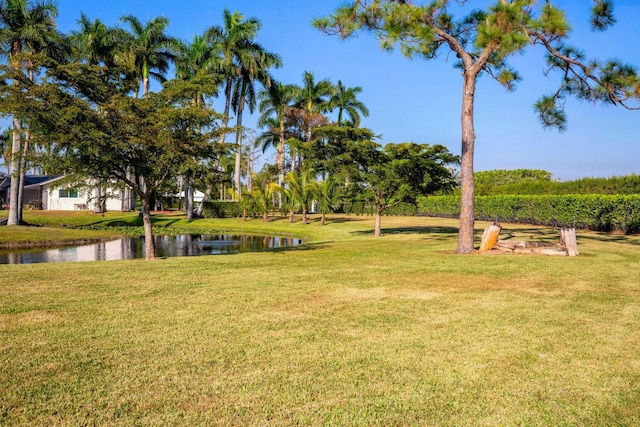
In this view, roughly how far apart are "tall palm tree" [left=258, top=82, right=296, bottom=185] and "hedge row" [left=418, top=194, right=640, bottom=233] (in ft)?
62.6

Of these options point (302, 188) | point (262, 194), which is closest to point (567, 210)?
point (302, 188)

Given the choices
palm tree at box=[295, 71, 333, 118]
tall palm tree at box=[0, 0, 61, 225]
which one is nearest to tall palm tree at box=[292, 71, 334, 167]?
palm tree at box=[295, 71, 333, 118]

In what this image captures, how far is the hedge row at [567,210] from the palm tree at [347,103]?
717 inches

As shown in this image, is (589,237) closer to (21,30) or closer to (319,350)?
(319,350)

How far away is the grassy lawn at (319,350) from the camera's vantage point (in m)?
3.60

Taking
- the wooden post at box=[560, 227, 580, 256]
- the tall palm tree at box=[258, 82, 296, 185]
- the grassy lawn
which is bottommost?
the grassy lawn

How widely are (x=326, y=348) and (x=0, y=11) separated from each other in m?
34.8

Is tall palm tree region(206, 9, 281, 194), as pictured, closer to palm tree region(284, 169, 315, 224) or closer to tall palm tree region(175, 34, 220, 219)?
tall palm tree region(175, 34, 220, 219)

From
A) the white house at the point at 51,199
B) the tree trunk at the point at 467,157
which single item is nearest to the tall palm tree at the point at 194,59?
the white house at the point at 51,199

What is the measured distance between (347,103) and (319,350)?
50058mm

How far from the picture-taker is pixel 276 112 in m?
51.0

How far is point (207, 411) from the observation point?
3.54m

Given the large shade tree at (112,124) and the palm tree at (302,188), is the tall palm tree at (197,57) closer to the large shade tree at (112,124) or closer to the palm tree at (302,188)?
the palm tree at (302,188)

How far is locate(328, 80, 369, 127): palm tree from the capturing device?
5262 cm
